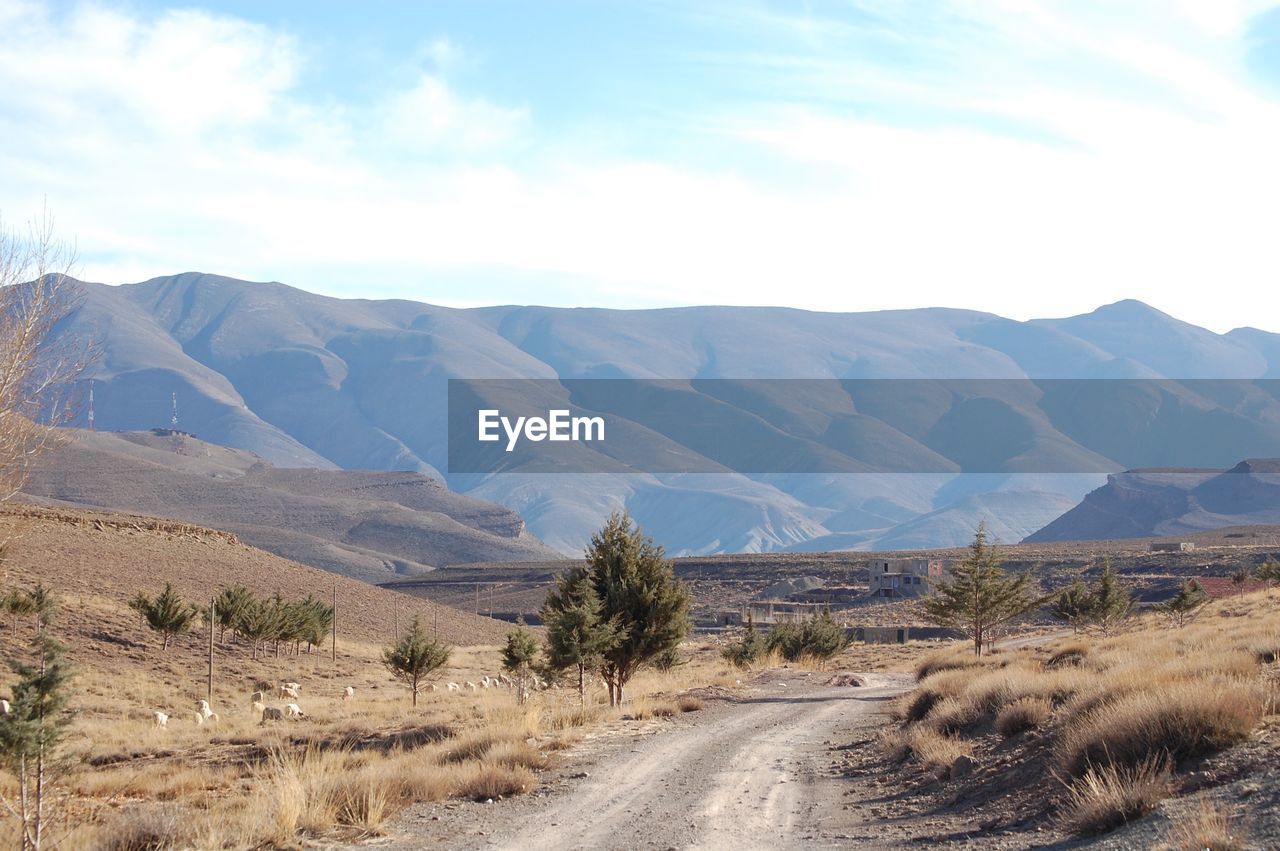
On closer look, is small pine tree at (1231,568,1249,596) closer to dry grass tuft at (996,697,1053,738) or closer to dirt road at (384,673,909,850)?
dirt road at (384,673,909,850)

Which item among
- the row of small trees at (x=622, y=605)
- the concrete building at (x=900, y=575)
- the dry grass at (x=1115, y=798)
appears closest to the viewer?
the dry grass at (x=1115, y=798)

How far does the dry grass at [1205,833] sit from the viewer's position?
843cm

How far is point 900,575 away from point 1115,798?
339ft

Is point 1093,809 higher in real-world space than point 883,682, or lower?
higher

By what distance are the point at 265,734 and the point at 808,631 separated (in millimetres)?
31654

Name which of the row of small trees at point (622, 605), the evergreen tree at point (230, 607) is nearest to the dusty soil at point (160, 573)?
the evergreen tree at point (230, 607)

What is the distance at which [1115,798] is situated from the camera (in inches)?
392

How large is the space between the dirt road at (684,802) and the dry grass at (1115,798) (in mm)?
2251

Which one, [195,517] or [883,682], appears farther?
[195,517]

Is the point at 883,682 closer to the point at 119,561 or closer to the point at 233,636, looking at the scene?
the point at 233,636

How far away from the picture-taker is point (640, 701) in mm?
23953

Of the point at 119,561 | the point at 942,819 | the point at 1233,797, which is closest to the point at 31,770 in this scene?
the point at 942,819

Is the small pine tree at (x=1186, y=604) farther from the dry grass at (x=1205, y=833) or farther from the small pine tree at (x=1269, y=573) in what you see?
the dry grass at (x=1205, y=833)

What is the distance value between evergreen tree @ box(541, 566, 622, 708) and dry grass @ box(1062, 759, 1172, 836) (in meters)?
18.0
